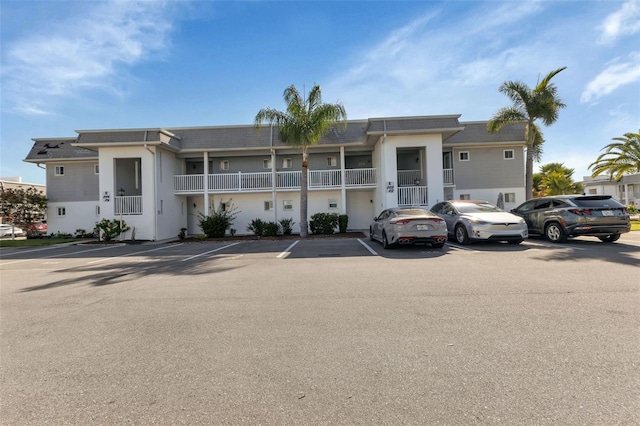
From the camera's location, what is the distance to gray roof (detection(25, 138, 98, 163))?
22.1 metres

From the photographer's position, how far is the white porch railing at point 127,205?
1822 centimetres

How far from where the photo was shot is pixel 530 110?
60.8 feet

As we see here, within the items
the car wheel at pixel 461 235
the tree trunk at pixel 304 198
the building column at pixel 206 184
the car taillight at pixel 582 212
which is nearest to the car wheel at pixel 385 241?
the car wheel at pixel 461 235

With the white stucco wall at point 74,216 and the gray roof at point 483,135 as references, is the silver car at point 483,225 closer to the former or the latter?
the gray roof at point 483,135

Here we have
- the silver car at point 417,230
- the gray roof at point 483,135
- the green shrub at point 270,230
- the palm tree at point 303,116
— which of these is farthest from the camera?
the gray roof at point 483,135

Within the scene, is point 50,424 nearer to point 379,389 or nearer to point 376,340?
point 379,389

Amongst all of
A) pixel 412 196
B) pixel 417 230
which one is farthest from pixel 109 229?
pixel 412 196

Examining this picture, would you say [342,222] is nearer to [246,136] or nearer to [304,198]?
[304,198]

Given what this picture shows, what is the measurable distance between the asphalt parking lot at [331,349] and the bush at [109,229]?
11674 millimetres

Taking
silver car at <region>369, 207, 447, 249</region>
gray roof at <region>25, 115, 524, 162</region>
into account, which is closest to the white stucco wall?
gray roof at <region>25, 115, 524, 162</region>

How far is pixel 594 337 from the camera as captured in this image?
3.50 meters

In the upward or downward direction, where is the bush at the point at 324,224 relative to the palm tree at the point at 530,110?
downward

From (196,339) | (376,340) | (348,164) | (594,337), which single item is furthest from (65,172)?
(594,337)

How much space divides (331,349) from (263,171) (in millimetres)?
19908
